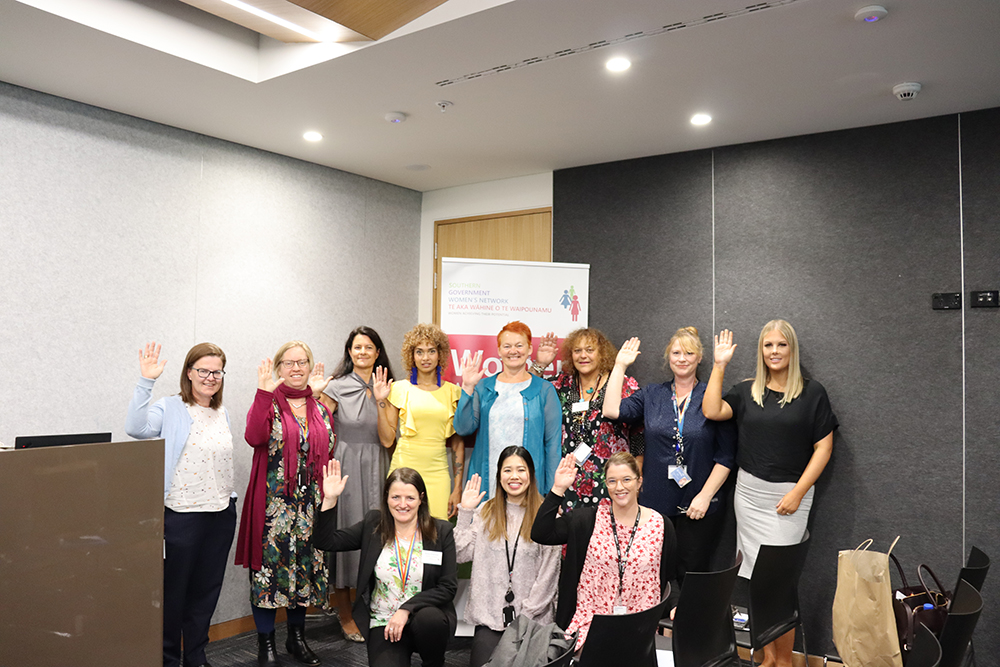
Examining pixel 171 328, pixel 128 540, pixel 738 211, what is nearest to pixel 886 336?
pixel 738 211

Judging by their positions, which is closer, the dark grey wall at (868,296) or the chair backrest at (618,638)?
the chair backrest at (618,638)

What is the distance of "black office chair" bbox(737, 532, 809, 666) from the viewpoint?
2.98 metres

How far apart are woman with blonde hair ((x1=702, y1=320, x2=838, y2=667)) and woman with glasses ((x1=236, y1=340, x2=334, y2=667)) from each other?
7.31ft

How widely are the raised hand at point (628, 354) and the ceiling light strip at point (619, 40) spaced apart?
1805 millimetres

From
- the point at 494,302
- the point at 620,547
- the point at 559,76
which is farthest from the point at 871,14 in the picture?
the point at 494,302

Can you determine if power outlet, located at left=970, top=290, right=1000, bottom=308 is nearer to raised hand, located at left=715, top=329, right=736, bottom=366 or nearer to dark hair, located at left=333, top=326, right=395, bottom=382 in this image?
raised hand, located at left=715, top=329, right=736, bottom=366

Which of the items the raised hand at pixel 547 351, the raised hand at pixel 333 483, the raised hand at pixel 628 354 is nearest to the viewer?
the raised hand at pixel 333 483

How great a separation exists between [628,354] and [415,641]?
2030 millimetres

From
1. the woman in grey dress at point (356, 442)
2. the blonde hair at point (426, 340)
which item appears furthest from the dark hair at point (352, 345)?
the blonde hair at point (426, 340)

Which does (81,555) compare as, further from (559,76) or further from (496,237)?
(496,237)

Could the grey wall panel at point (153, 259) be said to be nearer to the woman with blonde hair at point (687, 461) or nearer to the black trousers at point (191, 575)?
the black trousers at point (191, 575)

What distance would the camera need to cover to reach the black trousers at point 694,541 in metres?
4.08

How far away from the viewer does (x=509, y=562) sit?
346 centimetres

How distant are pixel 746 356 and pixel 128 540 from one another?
11.7 ft
